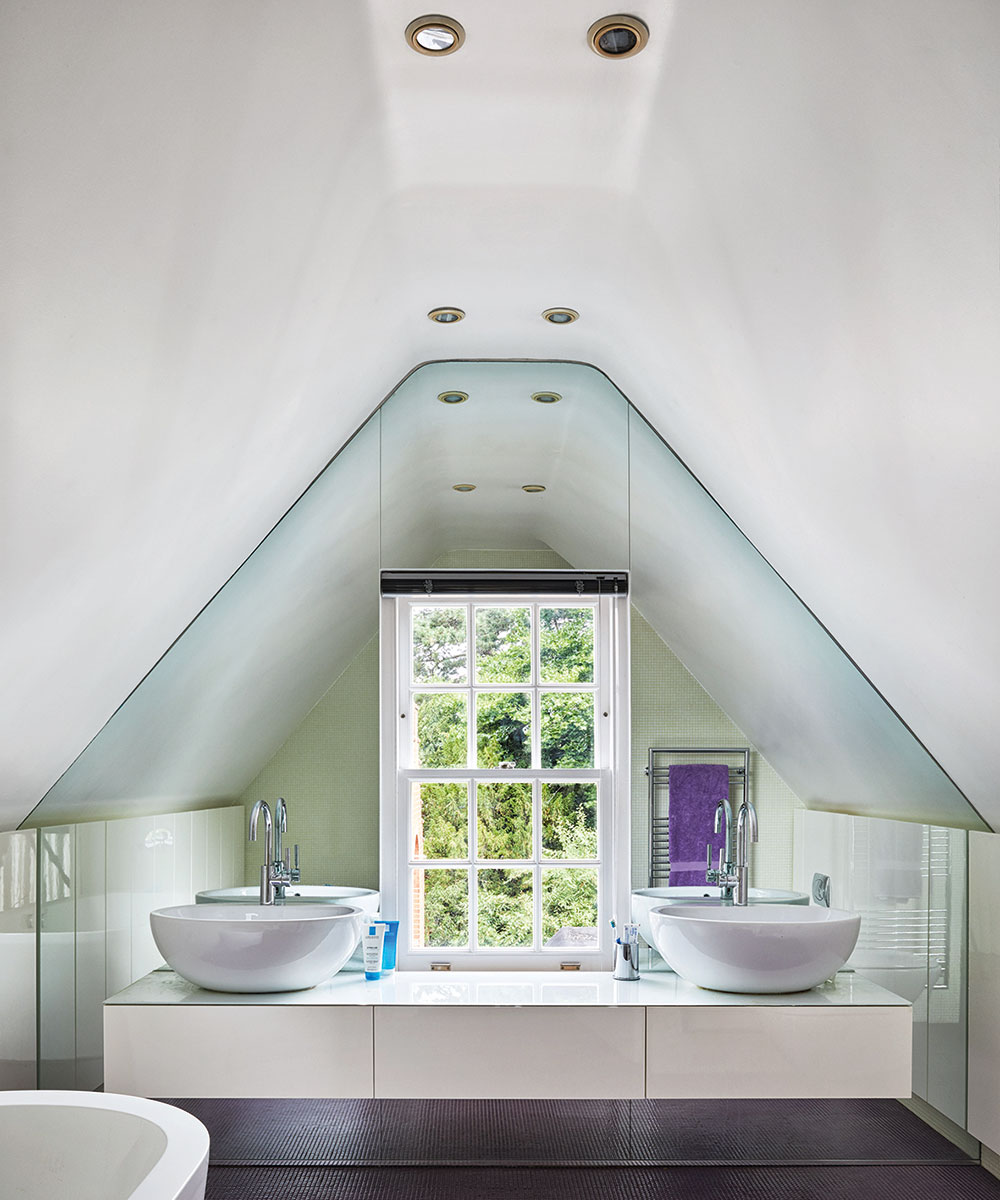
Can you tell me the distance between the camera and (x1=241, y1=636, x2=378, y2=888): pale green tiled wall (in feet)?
10.6

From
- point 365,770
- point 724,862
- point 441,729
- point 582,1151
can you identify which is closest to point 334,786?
point 365,770

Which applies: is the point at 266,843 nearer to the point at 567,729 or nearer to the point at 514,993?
the point at 514,993

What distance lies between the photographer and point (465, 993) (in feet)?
9.80

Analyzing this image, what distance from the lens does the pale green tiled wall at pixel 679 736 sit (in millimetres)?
3193

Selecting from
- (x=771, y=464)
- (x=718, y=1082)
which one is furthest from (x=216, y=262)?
(x=718, y=1082)

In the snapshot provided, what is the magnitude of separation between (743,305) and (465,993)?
190 cm

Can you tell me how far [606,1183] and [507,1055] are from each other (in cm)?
52

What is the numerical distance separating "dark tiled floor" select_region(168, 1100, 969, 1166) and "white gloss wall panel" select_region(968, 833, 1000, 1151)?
0.65 feet

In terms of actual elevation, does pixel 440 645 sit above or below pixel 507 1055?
above

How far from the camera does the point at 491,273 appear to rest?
9.71 feet

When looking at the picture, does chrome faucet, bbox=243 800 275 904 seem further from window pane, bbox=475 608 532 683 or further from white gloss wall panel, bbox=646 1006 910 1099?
white gloss wall panel, bbox=646 1006 910 1099

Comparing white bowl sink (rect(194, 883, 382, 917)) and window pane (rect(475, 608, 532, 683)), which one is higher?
window pane (rect(475, 608, 532, 683))

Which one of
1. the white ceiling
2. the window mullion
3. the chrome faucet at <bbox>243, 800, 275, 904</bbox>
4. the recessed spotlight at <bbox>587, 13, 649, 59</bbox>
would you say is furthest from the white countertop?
the recessed spotlight at <bbox>587, 13, 649, 59</bbox>

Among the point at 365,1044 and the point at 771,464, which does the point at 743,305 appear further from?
the point at 365,1044
